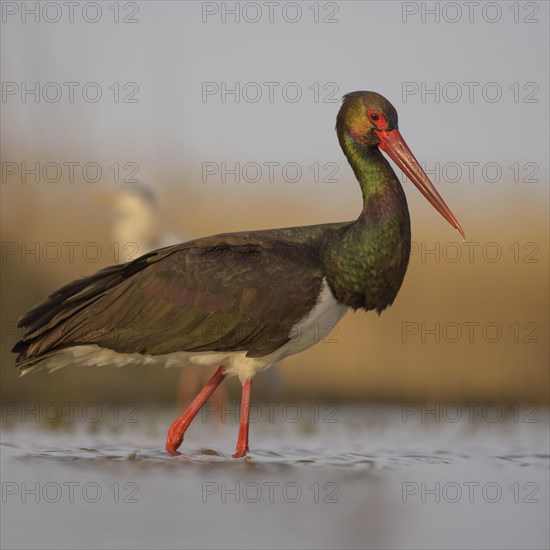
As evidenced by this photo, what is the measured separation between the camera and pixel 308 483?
678 centimetres

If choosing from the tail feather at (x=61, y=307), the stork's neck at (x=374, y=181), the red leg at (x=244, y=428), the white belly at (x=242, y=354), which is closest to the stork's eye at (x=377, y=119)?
the stork's neck at (x=374, y=181)

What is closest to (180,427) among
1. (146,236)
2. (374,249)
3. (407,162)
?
(374,249)

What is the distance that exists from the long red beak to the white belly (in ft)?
2.62

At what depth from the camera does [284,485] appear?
6691mm

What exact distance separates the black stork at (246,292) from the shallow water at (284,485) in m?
0.54

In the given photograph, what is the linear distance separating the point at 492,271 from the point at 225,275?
4388mm

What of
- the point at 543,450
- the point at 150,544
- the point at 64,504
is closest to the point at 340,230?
the point at 543,450

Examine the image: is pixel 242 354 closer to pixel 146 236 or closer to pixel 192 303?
pixel 192 303

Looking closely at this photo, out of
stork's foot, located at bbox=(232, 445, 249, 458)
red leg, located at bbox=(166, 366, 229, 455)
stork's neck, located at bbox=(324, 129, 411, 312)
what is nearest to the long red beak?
stork's neck, located at bbox=(324, 129, 411, 312)

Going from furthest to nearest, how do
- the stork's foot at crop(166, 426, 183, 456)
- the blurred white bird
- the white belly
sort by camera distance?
the blurred white bird → the stork's foot at crop(166, 426, 183, 456) → the white belly

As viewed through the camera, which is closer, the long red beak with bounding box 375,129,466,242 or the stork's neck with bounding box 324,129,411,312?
the stork's neck with bounding box 324,129,411,312

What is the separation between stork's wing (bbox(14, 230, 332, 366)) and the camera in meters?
7.55

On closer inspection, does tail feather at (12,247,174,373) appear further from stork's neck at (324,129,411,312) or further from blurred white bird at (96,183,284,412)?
blurred white bird at (96,183,284,412)

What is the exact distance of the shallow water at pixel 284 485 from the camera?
18.3 feet
